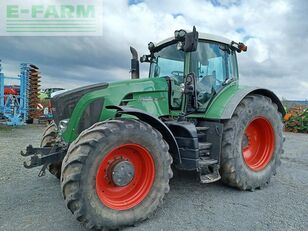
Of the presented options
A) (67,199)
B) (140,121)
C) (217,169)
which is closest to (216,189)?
(217,169)

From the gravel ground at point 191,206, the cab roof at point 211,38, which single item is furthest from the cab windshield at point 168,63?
the gravel ground at point 191,206

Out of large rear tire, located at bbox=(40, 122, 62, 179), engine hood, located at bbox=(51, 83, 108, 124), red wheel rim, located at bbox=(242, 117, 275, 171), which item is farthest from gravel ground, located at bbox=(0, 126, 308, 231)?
engine hood, located at bbox=(51, 83, 108, 124)

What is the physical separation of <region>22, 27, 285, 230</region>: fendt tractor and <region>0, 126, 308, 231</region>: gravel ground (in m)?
0.26

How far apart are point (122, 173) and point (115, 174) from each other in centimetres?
8

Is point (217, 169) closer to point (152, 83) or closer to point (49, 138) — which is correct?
point (152, 83)

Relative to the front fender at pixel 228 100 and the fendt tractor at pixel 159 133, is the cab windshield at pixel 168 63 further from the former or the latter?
the front fender at pixel 228 100

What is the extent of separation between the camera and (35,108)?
1489cm

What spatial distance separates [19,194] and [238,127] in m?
3.29

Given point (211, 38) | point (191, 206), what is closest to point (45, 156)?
point (191, 206)

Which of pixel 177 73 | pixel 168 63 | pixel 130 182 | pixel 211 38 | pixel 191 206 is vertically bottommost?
pixel 191 206

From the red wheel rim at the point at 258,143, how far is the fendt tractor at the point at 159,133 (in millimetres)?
17

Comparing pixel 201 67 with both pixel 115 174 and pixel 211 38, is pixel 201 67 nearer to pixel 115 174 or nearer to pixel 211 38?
pixel 211 38

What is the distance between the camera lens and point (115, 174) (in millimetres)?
3070

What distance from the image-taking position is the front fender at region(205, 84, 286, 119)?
404 cm
